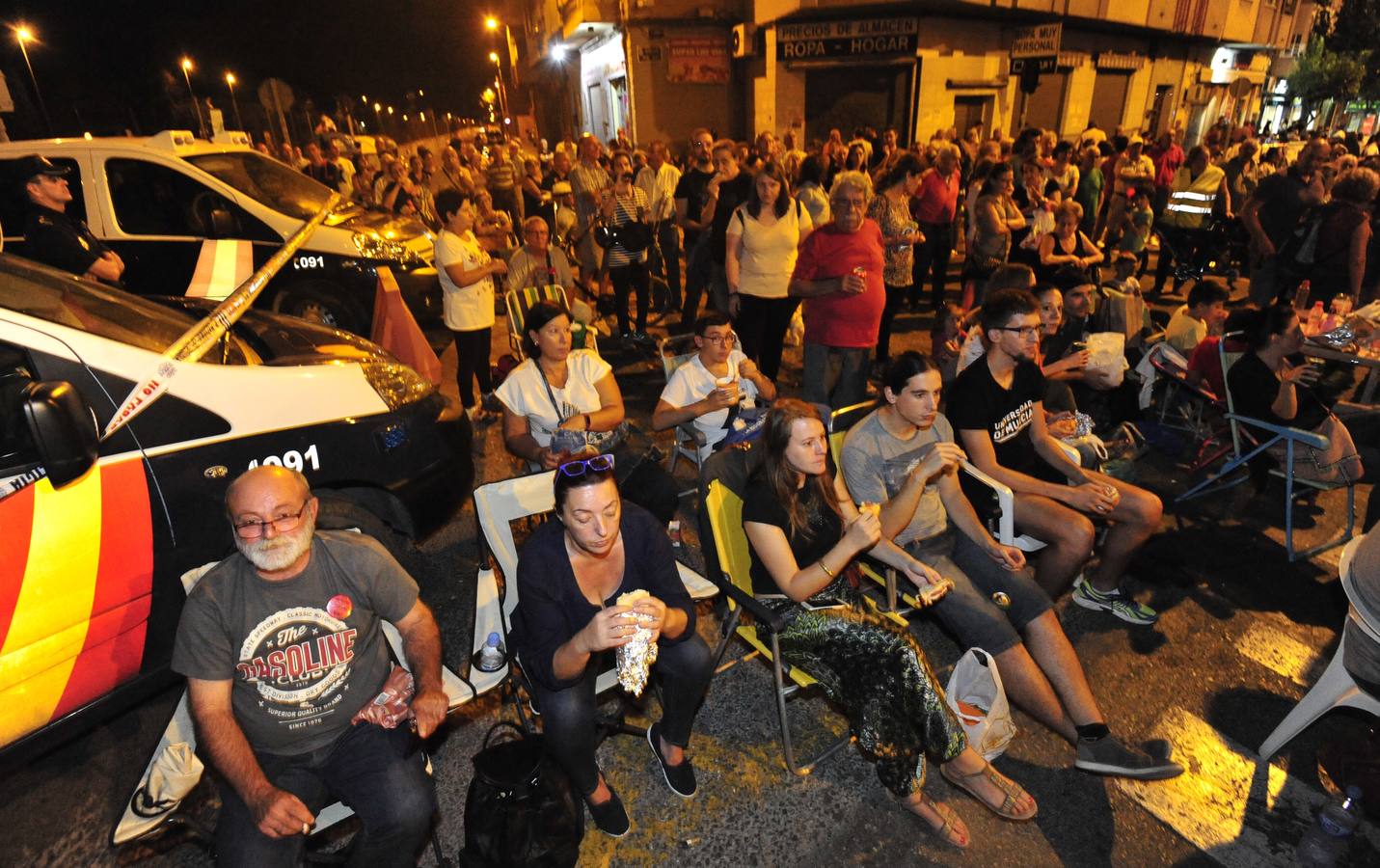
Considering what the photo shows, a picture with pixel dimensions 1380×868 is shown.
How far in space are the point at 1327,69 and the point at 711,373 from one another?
54.5 m

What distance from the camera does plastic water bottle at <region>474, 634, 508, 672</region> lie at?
2697 millimetres

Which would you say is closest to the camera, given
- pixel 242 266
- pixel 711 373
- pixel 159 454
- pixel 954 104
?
pixel 159 454

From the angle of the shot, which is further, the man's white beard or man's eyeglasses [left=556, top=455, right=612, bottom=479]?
man's eyeglasses [left=556, top=455, right=612, bottom=479]

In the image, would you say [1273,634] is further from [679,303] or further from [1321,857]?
[679,303]

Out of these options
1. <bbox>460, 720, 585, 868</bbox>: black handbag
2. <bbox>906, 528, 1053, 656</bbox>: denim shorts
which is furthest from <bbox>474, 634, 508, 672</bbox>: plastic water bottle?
<bbox>906, 528, 1053, 656</bbox>: denim shorts

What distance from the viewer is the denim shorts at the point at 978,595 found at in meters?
3.01

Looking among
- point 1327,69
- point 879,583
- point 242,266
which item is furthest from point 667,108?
point 1327,69

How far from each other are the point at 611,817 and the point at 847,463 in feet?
5.91

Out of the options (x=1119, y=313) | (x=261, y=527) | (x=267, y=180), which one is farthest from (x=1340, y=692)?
(x=267, y=180)

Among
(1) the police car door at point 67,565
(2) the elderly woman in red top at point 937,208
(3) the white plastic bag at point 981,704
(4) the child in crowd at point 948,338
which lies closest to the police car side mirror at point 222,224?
(1) the police car door at point 67,565

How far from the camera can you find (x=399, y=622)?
2521 mm

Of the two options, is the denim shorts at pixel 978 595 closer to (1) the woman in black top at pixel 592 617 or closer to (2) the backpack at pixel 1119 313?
(1) the woman in black top at pixel 592 617

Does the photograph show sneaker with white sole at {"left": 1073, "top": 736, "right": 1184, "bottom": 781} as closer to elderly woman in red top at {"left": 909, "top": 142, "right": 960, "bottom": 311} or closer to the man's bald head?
the man's bald head

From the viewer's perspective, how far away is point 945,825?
8.75ft
